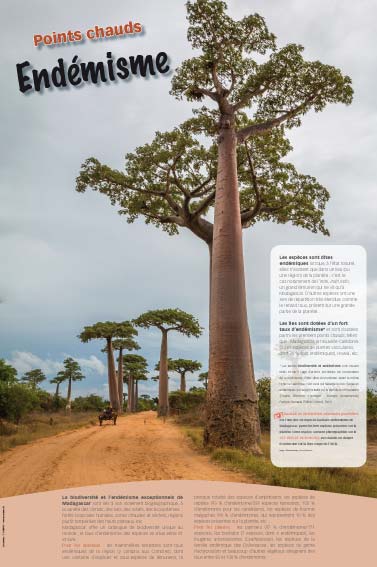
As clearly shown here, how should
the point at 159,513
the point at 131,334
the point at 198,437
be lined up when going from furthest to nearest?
the point at 131,334, the point at 198,437, the point at 159,513

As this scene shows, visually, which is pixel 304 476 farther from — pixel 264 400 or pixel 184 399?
pixel 184 399

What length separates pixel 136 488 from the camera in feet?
17.1

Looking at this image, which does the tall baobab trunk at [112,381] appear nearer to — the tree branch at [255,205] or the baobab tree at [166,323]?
the baobab tree at [166,323]

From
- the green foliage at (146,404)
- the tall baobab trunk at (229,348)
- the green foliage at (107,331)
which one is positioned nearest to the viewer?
the tall baobab trunk at (229,348)

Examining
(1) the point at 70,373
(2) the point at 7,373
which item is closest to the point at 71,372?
(1) the point at 70,373

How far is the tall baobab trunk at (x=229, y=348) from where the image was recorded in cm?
864

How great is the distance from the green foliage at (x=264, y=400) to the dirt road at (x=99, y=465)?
6.49 meters

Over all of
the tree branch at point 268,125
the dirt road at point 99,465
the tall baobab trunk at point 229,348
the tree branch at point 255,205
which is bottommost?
the dirt road at point 99,465

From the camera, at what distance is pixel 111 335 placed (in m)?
29.9

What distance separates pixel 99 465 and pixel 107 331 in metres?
22.6

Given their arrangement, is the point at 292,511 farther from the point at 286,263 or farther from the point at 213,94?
the point at 213,94

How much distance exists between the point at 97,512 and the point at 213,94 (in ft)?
33.9

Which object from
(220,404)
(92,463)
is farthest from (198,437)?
(92,463)

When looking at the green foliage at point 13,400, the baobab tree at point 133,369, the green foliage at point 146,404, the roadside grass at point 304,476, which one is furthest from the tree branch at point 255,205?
the green foliage at point 146,404
